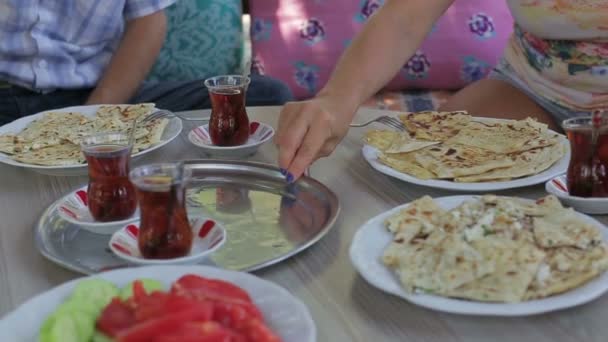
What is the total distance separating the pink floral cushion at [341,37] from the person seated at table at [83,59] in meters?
0.64

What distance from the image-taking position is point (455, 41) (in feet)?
9.04

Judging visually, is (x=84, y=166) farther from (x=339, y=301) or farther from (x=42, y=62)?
(x=42, y=62)

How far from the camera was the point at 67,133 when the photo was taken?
147 cm

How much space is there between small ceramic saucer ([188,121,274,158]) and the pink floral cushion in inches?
52.0

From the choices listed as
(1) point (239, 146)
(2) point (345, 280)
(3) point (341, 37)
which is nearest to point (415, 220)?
(2) point (345, 280)

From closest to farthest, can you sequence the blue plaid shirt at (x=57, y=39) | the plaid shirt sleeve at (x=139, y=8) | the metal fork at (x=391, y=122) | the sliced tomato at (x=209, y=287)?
the sliced tomato at (x=209, y=287) < the metal fork at (x=391, y=122) < the blue plaid shirt at (x=57, y=39) < the plaid shirt sleeve at (x=139, y=8)

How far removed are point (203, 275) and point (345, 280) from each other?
0.20 metres

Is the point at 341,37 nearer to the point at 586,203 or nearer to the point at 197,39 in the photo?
the point at 197,39

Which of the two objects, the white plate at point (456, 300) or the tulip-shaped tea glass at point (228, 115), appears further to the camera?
the tulip-shaped tea glass at point (228, 115)

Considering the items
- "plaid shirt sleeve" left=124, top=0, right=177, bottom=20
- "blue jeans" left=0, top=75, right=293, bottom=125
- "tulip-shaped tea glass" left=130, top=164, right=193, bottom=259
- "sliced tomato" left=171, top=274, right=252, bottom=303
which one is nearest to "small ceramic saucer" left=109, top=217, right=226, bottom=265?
"tulip-shaped tea glass" left=130, top=164, right=193, bottom=259

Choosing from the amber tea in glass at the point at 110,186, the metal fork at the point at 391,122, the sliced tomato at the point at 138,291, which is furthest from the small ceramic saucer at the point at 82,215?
the metal fork at the point at 391,122

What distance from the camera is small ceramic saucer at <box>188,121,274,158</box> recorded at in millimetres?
1394

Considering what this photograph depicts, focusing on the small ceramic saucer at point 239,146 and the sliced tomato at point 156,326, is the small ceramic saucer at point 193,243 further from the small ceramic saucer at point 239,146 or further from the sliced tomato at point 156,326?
the small ceramic saucer at point 239,146

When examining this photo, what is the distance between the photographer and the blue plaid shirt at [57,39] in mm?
2018
